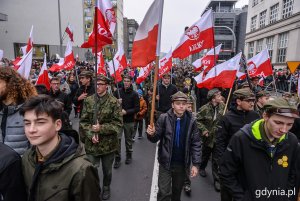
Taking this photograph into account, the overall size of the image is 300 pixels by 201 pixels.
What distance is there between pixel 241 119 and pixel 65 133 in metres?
2.51

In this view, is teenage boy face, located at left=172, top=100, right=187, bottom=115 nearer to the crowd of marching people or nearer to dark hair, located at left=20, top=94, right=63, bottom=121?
the crowd of marching people

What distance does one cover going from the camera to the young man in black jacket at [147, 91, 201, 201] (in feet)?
11.2

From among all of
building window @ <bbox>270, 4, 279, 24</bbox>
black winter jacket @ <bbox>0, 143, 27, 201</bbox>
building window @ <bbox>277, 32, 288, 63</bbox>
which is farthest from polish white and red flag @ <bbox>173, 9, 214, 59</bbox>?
building window @ <bbox>270, 4, 279, 24</bbox>

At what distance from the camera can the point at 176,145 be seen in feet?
11.2

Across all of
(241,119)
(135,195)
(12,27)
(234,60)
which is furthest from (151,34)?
(12,27)

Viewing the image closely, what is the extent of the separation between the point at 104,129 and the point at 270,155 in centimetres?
246

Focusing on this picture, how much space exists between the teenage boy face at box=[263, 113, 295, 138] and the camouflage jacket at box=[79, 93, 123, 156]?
242 cm

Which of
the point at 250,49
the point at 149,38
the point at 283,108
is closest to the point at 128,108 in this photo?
the point at 149,38

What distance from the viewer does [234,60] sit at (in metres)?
5.78

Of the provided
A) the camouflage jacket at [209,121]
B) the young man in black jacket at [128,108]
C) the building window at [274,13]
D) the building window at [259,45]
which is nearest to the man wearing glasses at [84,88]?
the young man in black jacket at [128,108]

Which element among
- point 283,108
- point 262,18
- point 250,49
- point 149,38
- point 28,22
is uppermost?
point 262,18

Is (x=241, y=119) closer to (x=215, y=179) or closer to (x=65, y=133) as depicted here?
(x=215, y=179)

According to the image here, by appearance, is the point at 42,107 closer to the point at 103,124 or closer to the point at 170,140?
the point at 170,140

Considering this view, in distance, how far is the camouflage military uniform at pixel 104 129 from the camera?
3938mm
